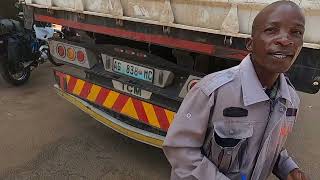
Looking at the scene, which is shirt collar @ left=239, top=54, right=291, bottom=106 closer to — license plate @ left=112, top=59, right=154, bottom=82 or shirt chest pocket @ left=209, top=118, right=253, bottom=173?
shirt chest pocket @ left=209, top=118, right=253, bottom=173

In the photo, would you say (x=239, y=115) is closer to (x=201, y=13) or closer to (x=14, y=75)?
(x=201, y=13)

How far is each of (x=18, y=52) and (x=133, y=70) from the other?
9.02 ft

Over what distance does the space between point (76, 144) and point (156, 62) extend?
4.21ft

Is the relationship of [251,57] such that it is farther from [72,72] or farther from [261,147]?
[72,72]

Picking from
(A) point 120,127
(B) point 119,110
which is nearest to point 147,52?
(B) point 119,110

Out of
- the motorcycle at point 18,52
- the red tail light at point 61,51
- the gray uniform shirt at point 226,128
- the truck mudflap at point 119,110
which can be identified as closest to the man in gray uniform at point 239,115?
the gray uniform shirt at point 226,128

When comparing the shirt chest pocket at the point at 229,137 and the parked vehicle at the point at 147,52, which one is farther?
the parked vehicle at the point at 147,52

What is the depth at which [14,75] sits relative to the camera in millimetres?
5375

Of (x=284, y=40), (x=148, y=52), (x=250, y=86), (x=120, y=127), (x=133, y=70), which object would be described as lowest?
(x=120, y=127)

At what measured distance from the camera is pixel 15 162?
11.0 feet

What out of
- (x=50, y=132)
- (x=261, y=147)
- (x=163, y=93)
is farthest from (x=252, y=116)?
(x=50, y=132)

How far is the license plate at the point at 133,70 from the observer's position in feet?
10.2

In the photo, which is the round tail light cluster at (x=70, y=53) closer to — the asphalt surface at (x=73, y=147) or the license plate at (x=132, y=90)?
the license plate at (x=132, y=90)

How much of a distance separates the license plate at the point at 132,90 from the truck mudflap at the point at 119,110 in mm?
48
